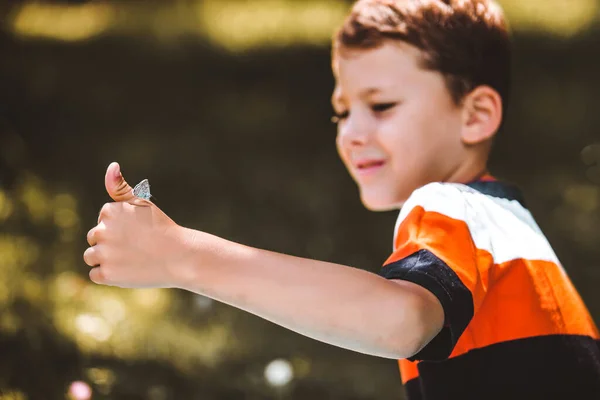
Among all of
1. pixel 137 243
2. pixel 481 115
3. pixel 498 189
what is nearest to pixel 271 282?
pixel 137 243

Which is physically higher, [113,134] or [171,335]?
[113,134]

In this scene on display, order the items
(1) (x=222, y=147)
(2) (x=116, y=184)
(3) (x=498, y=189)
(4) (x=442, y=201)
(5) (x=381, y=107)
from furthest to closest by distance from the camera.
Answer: (1) (x=222, y=147) → (5) (x=381, y=107) → (3) (x=498, y=189) → (4) (x=442, y=201) → (2) (x=116, y=184)

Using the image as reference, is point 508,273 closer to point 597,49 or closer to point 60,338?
point 60,338

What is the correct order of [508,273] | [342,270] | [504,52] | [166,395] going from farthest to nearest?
[166,395]
[504,52]
[508,273]
[342,270]

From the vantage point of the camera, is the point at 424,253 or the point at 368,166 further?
the point at 368,166

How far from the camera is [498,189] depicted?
4.05 ft

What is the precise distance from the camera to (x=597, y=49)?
2.71 metres

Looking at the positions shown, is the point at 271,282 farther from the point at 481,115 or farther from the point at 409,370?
the point at 481,115

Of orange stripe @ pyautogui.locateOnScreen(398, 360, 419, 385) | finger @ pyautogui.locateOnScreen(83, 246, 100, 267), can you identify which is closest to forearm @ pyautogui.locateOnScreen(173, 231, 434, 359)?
finger @ pyautogui.locateOnScreen(83, 246, 100, 267)

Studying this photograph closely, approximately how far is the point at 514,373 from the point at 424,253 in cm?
26

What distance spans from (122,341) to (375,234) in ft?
2.82

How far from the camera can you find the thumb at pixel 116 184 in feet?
2.89

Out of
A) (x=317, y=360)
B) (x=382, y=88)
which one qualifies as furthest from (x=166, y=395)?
(x=382, y=88)

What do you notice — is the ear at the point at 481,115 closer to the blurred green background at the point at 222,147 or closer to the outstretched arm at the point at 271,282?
the outstretched arm at the point at 271,282
